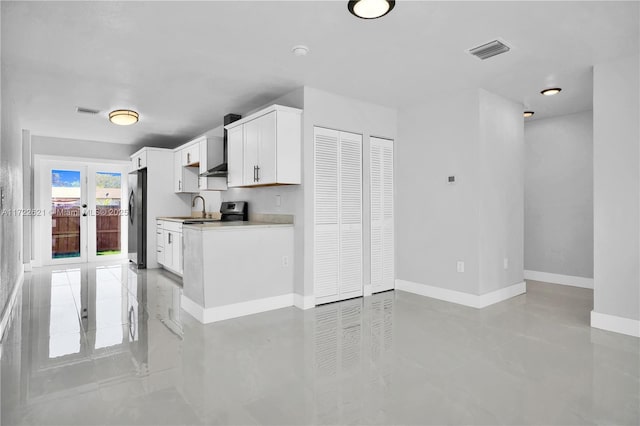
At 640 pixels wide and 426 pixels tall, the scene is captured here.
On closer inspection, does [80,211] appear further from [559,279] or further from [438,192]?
[559,279]

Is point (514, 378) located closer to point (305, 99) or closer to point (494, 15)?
point (494, 15)

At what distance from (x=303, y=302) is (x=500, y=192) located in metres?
2.63

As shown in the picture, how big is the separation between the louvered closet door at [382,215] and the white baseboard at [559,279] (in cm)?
239

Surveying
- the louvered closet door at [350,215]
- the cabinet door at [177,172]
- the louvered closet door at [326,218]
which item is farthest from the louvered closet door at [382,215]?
the cabinet door at [177,172]

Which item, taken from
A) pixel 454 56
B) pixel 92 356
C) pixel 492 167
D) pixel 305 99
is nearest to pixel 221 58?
pixel 305 99

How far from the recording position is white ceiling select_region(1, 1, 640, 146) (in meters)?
2.50

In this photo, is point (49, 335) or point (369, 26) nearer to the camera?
point (369, 26)

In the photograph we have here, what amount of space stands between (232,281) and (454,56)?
2965mm

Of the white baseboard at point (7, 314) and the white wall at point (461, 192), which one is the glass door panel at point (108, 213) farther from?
the white wall at point (461, 192)

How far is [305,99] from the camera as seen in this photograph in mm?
4008

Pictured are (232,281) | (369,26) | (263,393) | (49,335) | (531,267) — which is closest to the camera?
(263,393)

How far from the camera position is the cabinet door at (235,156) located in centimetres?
445

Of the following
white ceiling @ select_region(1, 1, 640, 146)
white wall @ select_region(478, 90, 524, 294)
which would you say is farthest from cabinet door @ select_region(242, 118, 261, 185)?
white wall @ select_region(478, 90, 524, 294)

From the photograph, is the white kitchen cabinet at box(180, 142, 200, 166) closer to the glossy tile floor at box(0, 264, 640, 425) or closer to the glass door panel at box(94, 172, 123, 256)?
the glass door panel at box(94, 172, 123, 256)
